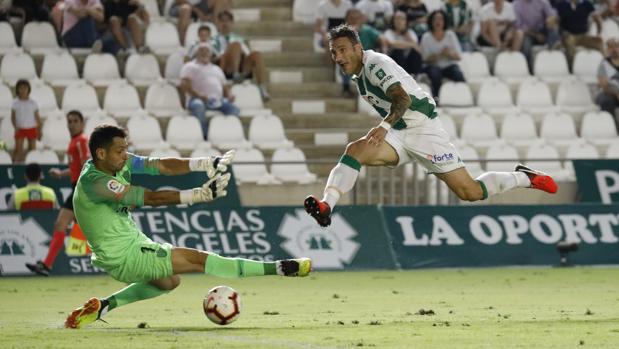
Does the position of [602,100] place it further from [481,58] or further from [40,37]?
[40,37]

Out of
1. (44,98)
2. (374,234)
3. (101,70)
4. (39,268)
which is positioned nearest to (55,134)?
(44,98)

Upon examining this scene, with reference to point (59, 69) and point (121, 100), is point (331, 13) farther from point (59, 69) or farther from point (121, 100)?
point (59, 69)

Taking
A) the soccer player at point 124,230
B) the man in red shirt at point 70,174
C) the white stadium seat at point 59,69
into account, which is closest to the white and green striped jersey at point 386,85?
the soccer player at point 124,230

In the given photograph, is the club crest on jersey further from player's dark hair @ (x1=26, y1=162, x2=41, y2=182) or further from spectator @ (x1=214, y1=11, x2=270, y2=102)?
spectator @ (x1=214, y1=11, x2=270, y2=102)

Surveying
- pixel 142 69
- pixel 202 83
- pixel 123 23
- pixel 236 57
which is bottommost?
pixel 202 83

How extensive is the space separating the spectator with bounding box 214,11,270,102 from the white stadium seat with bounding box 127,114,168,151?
214cm

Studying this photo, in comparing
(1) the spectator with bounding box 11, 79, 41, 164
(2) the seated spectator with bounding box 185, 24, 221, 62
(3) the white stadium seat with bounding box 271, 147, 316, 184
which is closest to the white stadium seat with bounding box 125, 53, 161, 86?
(2) the seated spectator with bounding box 185, 24, 221, 62

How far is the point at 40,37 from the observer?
23656 mm

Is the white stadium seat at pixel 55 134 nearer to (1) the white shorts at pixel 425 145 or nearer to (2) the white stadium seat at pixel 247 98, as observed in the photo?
(2) the white stadium seat at pixel 247 98

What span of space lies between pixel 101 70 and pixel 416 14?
19.8ft

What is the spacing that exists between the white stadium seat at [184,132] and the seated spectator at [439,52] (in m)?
4.65

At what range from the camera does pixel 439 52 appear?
25.1 meters

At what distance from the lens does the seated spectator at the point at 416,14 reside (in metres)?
25.6

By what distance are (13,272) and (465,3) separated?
1039 cm
